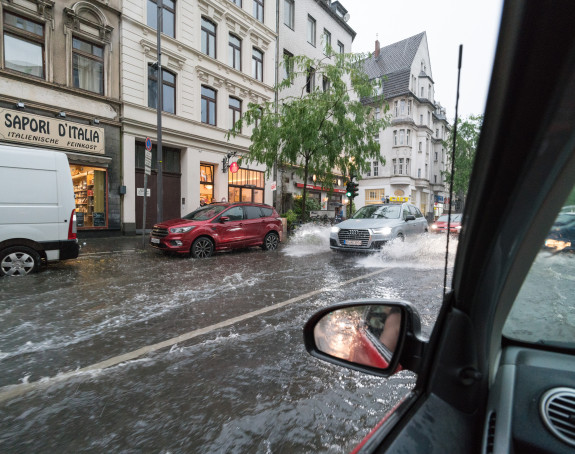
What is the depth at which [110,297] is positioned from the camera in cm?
535

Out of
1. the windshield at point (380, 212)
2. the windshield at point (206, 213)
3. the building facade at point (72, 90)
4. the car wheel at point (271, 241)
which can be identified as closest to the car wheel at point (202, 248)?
the windshield at point (206, 213)

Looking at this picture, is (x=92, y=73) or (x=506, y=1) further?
(x=92, y=73)

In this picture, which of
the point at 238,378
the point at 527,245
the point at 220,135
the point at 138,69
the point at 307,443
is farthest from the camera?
the point at 220,135

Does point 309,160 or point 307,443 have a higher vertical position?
point 309,160

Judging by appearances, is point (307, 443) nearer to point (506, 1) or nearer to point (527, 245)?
point (527, 245)

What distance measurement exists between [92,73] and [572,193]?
57.1ft

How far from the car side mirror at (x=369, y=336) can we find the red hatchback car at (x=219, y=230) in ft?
27.7

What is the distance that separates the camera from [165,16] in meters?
16.5

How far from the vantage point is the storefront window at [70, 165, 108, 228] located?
1416 centimetres

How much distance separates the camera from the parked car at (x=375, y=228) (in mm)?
9297

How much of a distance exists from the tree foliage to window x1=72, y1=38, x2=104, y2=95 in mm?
16560

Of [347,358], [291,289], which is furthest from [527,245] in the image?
[291,289]

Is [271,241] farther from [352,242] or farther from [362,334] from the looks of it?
[362,334]

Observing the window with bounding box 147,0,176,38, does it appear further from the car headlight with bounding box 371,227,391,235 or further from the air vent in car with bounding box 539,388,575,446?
the air vent in car with bounding box 539,388,575,446
